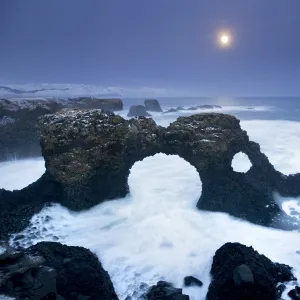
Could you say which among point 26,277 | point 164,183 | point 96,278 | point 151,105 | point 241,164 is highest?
point 151,105

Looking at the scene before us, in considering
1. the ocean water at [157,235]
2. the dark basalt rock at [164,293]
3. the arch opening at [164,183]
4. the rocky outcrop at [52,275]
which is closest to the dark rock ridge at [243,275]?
the ocean water at [157,235]

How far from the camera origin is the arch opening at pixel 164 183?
20016 mm

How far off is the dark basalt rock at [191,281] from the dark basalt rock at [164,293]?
2.67 feet

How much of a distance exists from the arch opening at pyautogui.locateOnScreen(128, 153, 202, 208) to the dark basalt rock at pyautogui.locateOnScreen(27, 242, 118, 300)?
7968 millimetres

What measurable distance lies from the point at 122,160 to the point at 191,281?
9.51 meters

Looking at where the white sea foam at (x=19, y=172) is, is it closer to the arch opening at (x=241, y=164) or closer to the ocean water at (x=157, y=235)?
the ocean water at (x=157, y=235)

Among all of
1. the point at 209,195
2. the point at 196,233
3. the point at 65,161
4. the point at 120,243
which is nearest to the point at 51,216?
the point at 65,161

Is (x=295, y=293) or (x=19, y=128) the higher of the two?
(x=19, y=128)

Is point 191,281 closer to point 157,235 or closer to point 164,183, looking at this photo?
point 157,235

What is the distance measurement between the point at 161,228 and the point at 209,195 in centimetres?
474

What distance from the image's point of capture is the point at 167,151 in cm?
1989

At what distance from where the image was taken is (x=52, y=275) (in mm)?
9820

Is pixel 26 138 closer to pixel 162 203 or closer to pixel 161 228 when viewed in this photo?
pixel 162 203

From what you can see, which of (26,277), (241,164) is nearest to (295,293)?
(26,277)
